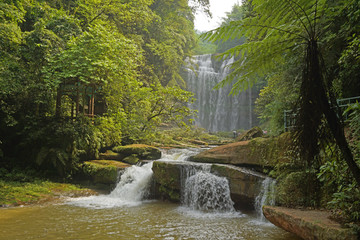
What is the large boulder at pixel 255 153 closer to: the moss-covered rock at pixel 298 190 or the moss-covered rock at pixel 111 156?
the moss-covered rock at pixel 298 190

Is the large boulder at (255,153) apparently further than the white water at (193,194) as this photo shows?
Yes

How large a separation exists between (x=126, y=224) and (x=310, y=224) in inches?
160

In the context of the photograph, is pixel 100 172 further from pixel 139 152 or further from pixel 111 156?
pixel 139 152

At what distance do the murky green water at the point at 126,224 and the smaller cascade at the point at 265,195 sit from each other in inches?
13.7

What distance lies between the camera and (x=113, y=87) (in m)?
11.9

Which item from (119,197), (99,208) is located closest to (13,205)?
(99,208)

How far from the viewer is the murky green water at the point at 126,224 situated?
17.8 feet

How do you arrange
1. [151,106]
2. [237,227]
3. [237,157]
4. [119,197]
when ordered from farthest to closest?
[151,106] < [119,197] < [237,157] < [237,227]

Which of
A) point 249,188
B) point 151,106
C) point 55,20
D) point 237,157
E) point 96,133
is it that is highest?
point 55,20

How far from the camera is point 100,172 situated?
10703mm

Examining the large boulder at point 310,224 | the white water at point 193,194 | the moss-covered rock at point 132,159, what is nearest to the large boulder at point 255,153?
the white water at point 193,194

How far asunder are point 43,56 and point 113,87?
3095 mm

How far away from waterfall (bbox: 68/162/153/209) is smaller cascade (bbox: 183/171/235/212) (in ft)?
6.15

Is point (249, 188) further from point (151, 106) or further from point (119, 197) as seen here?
point (151, 106)
